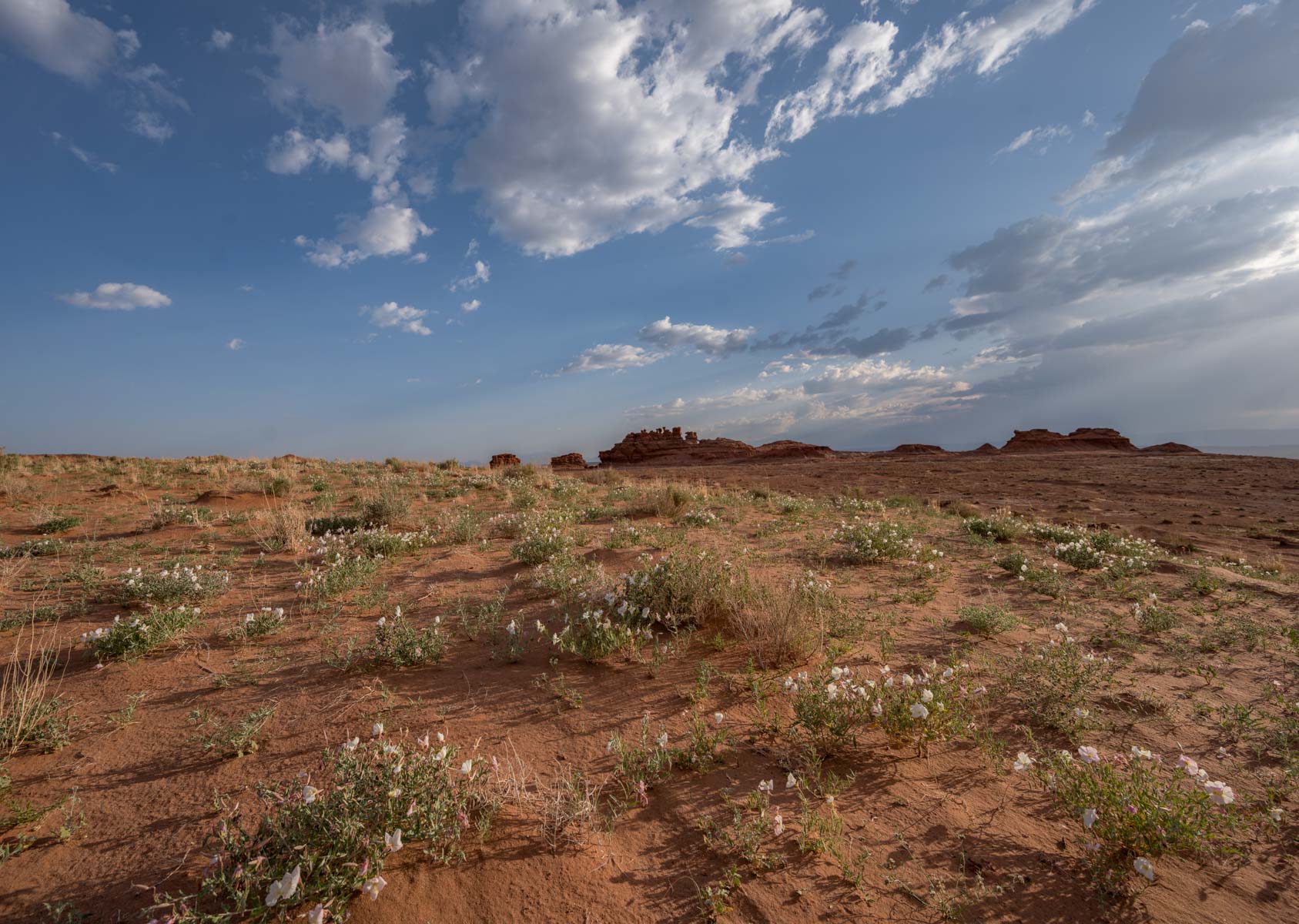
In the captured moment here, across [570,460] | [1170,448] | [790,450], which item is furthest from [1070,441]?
[570,460]

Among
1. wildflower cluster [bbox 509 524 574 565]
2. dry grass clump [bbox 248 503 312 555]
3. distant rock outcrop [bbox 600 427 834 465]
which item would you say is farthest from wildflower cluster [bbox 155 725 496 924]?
distant rock outcrop [bbox 600 427 834 465]

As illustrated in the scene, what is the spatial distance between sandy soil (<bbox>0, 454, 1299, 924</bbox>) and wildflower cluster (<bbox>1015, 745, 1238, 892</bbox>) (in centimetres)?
9

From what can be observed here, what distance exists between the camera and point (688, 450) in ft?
174

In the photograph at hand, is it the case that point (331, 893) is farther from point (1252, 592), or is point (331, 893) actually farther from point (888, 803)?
point (1252, 592)

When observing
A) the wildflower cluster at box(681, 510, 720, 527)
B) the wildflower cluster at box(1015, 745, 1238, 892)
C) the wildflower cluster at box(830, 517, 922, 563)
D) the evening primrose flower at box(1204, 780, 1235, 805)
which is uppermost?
the wildflower cluster at box(681, 510, 720, 527)

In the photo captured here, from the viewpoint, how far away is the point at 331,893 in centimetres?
221

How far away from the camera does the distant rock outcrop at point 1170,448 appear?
Result: 136 ft

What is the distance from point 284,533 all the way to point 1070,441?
56.8m

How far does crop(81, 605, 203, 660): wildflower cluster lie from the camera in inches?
172

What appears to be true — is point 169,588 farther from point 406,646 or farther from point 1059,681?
point 1059,681

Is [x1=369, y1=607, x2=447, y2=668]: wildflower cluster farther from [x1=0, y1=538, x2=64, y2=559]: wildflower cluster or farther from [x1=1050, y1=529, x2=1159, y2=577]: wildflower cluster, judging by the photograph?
[x1=1050, y1=529, x2=1159, y2=577]: wildflower cluster

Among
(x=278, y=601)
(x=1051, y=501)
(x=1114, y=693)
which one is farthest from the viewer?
(x=1051, y=501)

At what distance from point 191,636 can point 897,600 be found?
702cm

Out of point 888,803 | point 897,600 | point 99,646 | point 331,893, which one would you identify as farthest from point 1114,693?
point 99,646
